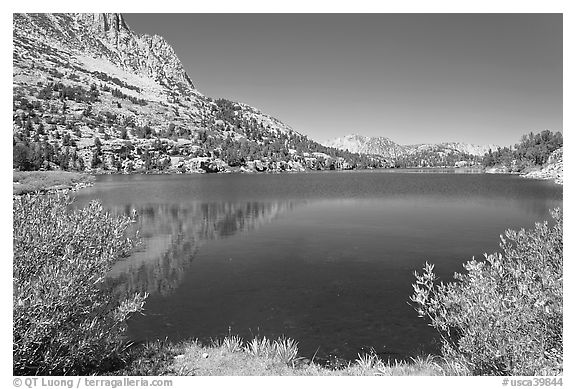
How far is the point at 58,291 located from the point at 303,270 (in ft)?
54.9

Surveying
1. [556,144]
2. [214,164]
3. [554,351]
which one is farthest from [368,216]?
[556,144]

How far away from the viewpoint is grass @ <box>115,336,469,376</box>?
396 inches

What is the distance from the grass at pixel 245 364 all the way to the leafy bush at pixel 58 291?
135 centimetres

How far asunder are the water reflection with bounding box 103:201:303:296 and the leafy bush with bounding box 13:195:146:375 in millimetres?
2926

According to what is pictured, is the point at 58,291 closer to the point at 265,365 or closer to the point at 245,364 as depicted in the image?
the point at 245,364

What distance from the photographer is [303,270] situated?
2302 centimetres

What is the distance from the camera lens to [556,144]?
161 m

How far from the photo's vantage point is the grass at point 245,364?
33.0ft

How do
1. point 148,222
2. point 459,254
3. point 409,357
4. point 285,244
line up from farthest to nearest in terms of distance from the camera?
point 148,222 → point 285,244 → point 459,254 → point 409,357

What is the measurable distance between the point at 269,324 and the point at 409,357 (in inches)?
243

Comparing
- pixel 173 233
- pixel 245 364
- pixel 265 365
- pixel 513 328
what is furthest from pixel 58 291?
pixel 173 233

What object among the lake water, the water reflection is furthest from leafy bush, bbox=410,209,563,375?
the water reflection

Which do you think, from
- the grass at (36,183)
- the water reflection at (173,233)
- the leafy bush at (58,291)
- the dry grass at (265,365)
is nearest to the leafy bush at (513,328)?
the dry grass at (265,365)

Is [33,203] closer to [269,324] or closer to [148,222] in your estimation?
[269,324]
